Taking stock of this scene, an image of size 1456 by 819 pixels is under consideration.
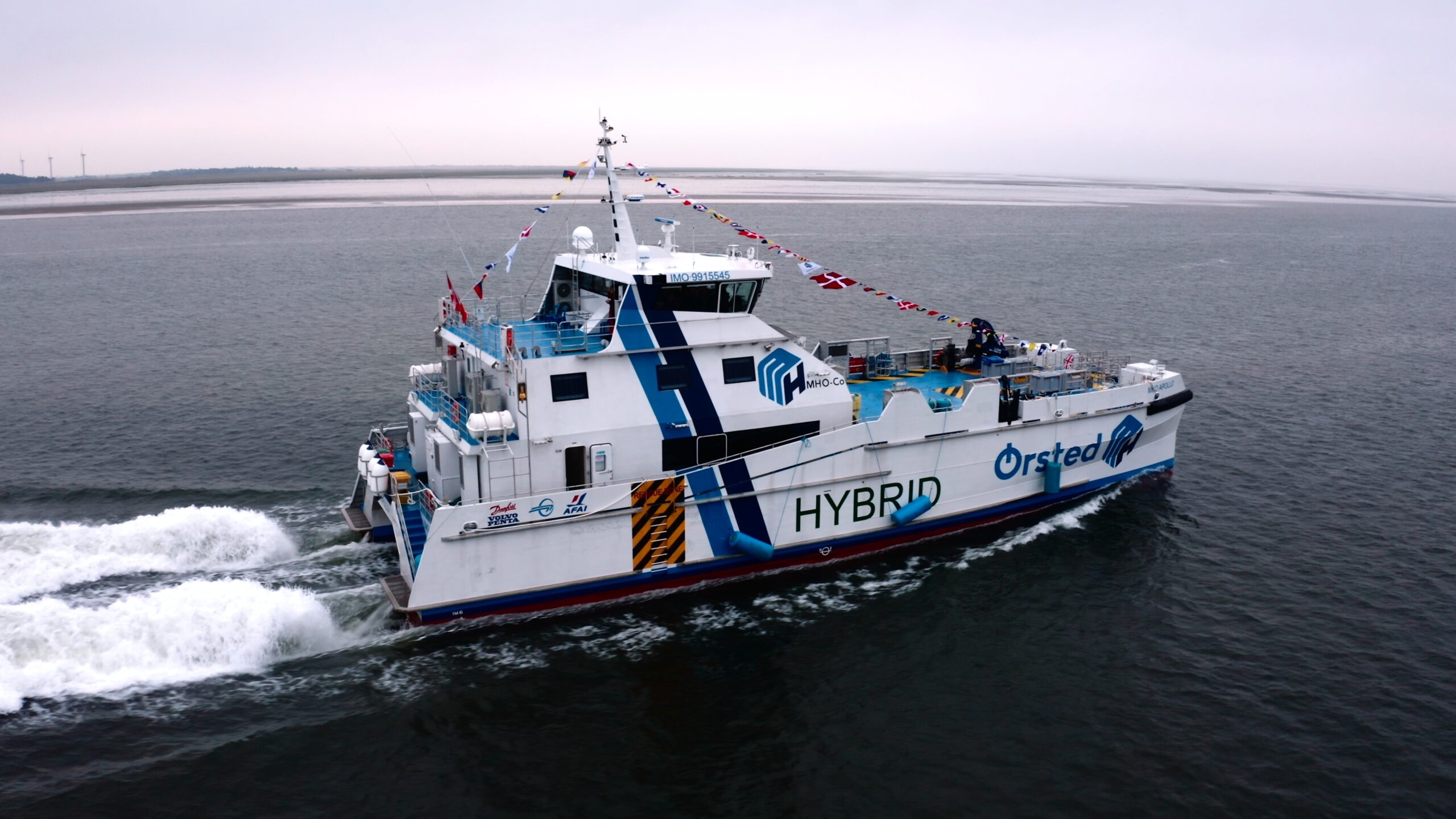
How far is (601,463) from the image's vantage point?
16.3m

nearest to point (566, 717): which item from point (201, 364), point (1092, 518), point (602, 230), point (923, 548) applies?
point (923, 548)

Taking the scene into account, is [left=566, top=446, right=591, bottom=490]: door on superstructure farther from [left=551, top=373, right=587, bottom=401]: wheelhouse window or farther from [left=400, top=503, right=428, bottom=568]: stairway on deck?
[left=400, top=503, right=428, bottom=568]: stairway on deck

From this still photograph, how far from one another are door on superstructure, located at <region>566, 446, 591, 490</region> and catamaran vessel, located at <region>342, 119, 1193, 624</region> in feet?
0.11

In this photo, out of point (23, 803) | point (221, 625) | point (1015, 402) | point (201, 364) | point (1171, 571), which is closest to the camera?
point (23, 803)

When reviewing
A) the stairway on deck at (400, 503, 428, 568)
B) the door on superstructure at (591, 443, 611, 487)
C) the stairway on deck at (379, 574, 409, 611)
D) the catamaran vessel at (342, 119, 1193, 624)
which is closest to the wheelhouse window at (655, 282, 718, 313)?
the catamaran vessel at (342, 119, 1193, 624)

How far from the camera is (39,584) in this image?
52.1 feet

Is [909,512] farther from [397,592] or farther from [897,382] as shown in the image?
[397,592]

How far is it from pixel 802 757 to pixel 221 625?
9.11 meters

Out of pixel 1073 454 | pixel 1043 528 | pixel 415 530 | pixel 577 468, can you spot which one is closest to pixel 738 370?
pixel 577 468

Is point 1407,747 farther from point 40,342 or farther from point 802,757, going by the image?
point 40,342

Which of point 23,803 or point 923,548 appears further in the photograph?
point 923,548

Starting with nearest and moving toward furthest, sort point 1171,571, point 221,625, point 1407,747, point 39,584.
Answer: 1. point 1407,747
2. point 221,625
3. point 39,584
4. point 1171,571

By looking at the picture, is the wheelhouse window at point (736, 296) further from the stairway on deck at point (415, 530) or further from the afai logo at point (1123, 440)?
the afai logo at point (1123, 440)

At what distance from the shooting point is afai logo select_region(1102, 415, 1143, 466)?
21188 millimetres
